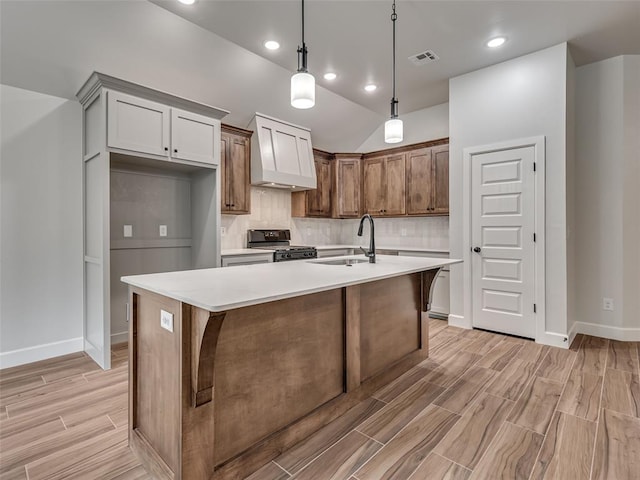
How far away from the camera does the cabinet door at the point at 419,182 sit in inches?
183

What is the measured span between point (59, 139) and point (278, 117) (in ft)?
8.08

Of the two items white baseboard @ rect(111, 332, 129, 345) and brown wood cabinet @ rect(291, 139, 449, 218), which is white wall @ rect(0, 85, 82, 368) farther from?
brown wood cabinet @ rect(291, 139, 449, 218)

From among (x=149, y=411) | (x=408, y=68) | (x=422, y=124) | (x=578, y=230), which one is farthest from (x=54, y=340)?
(x=578, y=230)

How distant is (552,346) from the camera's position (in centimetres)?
329

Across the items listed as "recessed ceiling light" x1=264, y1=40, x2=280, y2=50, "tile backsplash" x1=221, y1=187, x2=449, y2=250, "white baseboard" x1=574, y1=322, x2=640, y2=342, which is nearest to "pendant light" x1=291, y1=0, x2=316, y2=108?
"recessed ceiling light" x1=264, y1=40, x2=280, y2=50

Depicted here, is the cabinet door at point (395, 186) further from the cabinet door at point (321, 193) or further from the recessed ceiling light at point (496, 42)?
the recessed ceiling light at point (496, 42)

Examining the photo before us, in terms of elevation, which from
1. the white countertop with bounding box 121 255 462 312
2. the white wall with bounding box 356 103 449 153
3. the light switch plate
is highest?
the white wall with bounding box 356 103 449 153

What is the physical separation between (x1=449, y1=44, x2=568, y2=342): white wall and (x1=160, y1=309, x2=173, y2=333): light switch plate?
11.1 feet

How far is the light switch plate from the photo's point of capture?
1.45 meters

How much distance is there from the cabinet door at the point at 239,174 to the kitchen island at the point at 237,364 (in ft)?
7.26

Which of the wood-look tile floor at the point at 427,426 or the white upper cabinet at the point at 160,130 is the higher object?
the white upper cabinet at the point at 160,130

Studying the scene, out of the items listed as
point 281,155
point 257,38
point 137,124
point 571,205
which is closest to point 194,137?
point 137,124

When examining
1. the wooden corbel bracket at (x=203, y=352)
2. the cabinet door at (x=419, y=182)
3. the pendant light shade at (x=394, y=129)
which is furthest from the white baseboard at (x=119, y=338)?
the cabinet door at (x=419, y=182)

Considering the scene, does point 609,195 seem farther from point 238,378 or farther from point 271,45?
point 238,378
